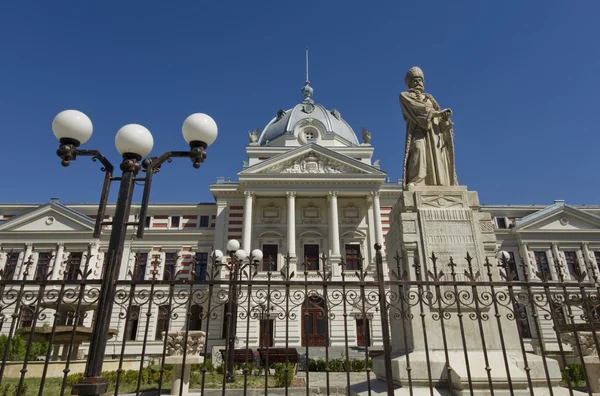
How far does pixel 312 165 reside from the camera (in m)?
31.9

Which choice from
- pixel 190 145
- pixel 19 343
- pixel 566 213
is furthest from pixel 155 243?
pixel 566 213

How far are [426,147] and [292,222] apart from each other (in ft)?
78.3

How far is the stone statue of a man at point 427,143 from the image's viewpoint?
233 inches

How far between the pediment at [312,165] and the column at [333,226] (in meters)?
2.03

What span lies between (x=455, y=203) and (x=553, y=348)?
28.0m

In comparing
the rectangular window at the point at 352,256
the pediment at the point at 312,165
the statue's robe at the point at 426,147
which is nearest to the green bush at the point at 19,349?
the pediment at the point at 312,165

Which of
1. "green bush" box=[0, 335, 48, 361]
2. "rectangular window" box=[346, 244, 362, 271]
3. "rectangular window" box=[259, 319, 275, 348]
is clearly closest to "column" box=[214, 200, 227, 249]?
"rectangular window" box=[259, 319, 275, 348]

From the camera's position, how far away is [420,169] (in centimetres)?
590

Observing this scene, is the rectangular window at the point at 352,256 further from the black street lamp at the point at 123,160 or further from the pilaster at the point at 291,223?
the black street lamp at the point at 123,160

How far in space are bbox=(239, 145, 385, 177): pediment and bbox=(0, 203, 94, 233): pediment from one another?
14.7m

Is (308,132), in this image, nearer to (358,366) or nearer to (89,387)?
(358,366)

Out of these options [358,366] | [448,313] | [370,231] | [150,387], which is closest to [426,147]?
[448,313]

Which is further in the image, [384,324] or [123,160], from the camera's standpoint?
[123,160]

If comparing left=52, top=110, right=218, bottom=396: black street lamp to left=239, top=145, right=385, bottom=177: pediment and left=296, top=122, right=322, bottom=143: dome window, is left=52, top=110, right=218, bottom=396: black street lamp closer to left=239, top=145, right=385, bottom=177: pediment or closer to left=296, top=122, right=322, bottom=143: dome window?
left=239, top=145, right=385, bottom=177: pediment
